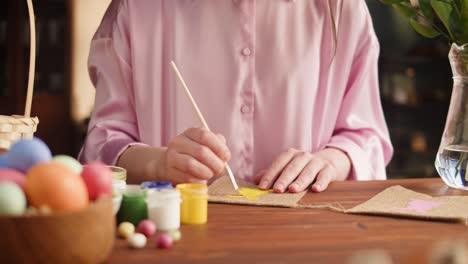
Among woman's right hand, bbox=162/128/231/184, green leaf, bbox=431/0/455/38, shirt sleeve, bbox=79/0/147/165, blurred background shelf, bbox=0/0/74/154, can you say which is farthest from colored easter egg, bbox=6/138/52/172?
blurred background shelf, bbox=0/0/74/154

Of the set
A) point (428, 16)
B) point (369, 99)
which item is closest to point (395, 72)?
point (369, 99)

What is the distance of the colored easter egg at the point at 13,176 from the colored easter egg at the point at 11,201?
0.03 metres

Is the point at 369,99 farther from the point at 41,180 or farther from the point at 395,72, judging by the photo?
the point at 395,72

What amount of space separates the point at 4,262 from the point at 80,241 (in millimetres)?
75

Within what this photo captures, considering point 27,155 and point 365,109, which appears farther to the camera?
point 365,109

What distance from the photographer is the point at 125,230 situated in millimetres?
729

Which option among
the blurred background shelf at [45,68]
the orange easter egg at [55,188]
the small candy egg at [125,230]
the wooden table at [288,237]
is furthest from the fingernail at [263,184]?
the blurred background shelf at [45,68]

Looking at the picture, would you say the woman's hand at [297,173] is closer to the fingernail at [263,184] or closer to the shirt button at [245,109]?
the fingernail at [263,184]

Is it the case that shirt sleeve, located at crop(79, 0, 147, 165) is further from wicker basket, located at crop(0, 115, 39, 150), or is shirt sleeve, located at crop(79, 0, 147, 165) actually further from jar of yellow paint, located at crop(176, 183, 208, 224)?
jar of yellow paint, located at crop(176, 183, 208, 224)

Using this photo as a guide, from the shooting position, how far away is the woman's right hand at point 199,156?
965 mm

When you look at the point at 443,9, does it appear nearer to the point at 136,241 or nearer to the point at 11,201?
the point at 136,241

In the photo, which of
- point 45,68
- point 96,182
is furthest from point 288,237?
point 45,68

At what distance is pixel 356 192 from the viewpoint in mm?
1021

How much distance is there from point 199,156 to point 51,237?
42 centimetres
